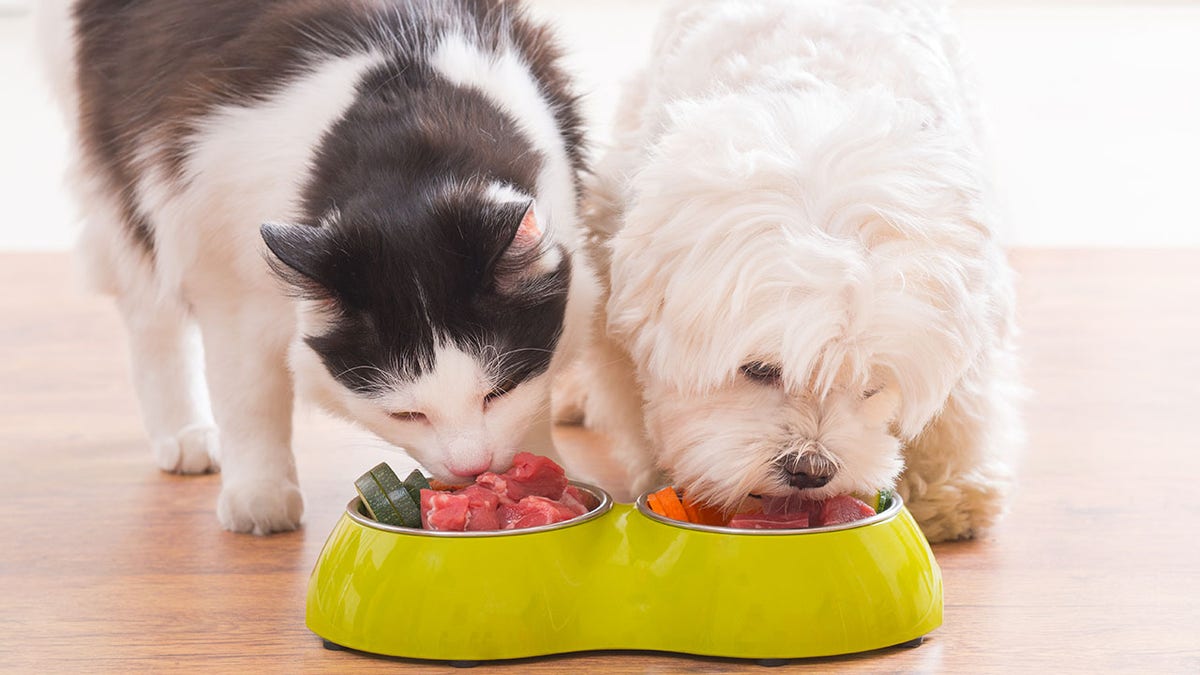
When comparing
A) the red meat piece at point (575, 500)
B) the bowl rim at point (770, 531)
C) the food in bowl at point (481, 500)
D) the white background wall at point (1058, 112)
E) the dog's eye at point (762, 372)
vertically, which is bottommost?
the white background wall at point (1058, 112)

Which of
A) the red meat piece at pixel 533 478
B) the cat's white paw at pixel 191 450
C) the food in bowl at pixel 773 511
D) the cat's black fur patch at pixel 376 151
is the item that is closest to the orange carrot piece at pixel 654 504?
the food in bowl at pixel 773 511

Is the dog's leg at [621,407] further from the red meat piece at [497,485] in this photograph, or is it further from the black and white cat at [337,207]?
the red meat piece at [497,485]

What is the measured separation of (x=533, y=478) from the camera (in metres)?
1.87

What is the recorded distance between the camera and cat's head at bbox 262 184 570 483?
5.90 feet

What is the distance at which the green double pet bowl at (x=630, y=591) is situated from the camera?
1.71 m

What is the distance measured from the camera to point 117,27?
8.02 ft

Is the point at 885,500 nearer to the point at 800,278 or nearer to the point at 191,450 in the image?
the point at 800,278

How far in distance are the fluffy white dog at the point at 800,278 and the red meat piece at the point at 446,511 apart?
1.01 ft

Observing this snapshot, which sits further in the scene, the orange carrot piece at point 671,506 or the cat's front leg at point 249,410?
the cat's front leg at point 249,410

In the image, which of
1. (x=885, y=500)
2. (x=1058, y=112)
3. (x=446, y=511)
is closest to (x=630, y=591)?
(x=446, y=511)

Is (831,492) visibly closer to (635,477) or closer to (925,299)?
(925,299)

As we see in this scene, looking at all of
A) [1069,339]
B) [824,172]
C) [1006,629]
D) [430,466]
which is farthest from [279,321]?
[1069,339]

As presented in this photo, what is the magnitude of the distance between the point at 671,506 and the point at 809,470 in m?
0.21

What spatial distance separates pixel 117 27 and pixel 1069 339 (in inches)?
109
